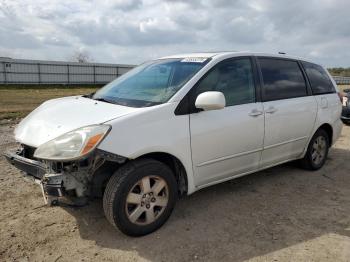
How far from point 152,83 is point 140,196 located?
4.42 ft

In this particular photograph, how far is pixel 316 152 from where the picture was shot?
5629 millimetres

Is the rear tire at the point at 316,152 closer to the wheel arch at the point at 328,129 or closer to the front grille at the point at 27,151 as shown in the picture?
the wheel arch at the point at 328,129

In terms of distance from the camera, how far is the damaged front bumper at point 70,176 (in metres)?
3.06

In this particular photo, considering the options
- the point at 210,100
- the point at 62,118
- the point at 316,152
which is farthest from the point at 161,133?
the point at 316,152

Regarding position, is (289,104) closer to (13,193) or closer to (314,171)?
(314,171)

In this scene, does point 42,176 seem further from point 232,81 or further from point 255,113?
point 255,113

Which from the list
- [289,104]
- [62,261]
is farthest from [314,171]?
[62,261]

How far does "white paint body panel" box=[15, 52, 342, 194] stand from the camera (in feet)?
10.6

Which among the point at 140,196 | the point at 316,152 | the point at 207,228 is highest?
the point at 316,152

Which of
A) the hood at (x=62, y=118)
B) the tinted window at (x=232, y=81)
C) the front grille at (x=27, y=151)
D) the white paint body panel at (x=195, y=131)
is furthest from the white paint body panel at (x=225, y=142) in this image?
the front grille at (x=27, y=151)

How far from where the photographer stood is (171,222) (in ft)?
12.3

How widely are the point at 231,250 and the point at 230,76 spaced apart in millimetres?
1916

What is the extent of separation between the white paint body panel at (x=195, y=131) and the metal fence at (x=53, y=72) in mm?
29301

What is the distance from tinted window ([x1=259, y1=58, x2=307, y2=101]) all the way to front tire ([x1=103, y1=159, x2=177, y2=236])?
1.80 meters
